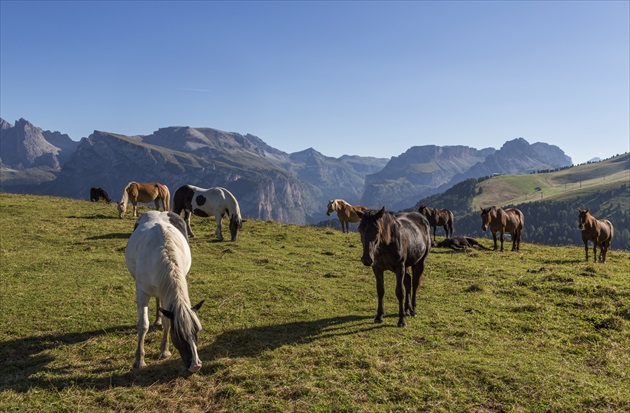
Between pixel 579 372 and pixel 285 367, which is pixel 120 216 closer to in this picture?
pixel 285 367

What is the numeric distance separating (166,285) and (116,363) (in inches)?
85.9

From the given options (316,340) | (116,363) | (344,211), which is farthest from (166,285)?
(344,211)

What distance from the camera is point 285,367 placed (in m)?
7.21

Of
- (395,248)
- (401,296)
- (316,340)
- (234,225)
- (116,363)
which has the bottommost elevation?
(116,363)

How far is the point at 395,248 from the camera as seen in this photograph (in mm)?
9531

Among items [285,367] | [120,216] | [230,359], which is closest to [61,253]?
[120,216]

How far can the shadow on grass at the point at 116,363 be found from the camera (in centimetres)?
673

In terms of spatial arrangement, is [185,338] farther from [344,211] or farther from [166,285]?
[344,211]

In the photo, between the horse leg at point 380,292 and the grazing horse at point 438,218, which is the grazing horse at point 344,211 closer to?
the grazing horse at point 438,218

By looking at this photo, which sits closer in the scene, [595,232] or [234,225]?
[595,232]

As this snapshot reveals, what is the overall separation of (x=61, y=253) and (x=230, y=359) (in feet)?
42.0

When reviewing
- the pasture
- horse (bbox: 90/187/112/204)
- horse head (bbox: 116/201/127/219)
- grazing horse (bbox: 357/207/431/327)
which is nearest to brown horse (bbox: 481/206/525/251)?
the pasture

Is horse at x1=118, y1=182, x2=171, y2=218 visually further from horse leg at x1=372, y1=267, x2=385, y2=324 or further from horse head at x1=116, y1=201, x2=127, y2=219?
horse leg at x1=372, y1=267, x2=385, y2=324

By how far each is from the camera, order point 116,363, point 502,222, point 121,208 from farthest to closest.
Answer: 1. point 121,208
2. point 502,222
3. point 116,363
